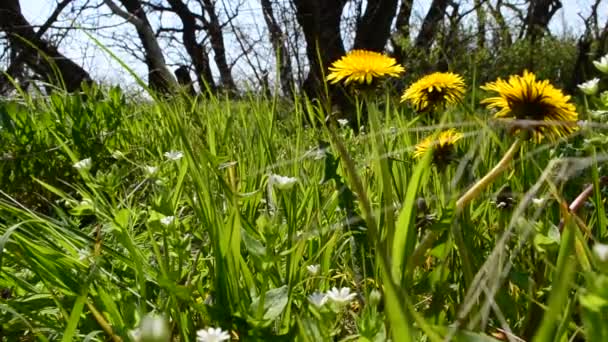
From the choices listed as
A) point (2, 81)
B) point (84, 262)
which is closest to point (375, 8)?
point (2, 81)

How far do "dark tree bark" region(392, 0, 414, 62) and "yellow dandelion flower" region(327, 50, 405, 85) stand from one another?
5650 mm

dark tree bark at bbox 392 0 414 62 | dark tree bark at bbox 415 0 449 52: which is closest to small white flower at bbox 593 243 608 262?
dark tree bark at bbox 392 0 414 62

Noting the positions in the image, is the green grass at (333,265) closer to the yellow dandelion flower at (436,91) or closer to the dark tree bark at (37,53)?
the yellow dandelion flower at (436,91)

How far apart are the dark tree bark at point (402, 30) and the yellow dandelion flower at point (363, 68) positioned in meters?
5.65

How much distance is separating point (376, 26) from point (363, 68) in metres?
5.67

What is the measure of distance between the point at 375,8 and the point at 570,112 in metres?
5.97

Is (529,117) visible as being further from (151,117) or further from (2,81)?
(2,81)

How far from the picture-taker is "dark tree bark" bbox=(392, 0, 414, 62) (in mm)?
6605

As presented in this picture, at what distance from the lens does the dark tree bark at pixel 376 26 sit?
247 inches

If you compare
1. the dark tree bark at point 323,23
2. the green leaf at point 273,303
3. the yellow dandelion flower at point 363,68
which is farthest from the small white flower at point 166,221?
the dark tree bark at point 323,23

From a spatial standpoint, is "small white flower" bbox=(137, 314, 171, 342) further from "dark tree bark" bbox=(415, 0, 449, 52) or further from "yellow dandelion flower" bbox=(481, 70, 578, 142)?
"dark tree bark" bbox=(415, 0, 449, 52)

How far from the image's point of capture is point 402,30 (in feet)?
24.2

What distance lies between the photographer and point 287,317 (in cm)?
48

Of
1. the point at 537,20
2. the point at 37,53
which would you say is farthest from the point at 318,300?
the point at 537,20
